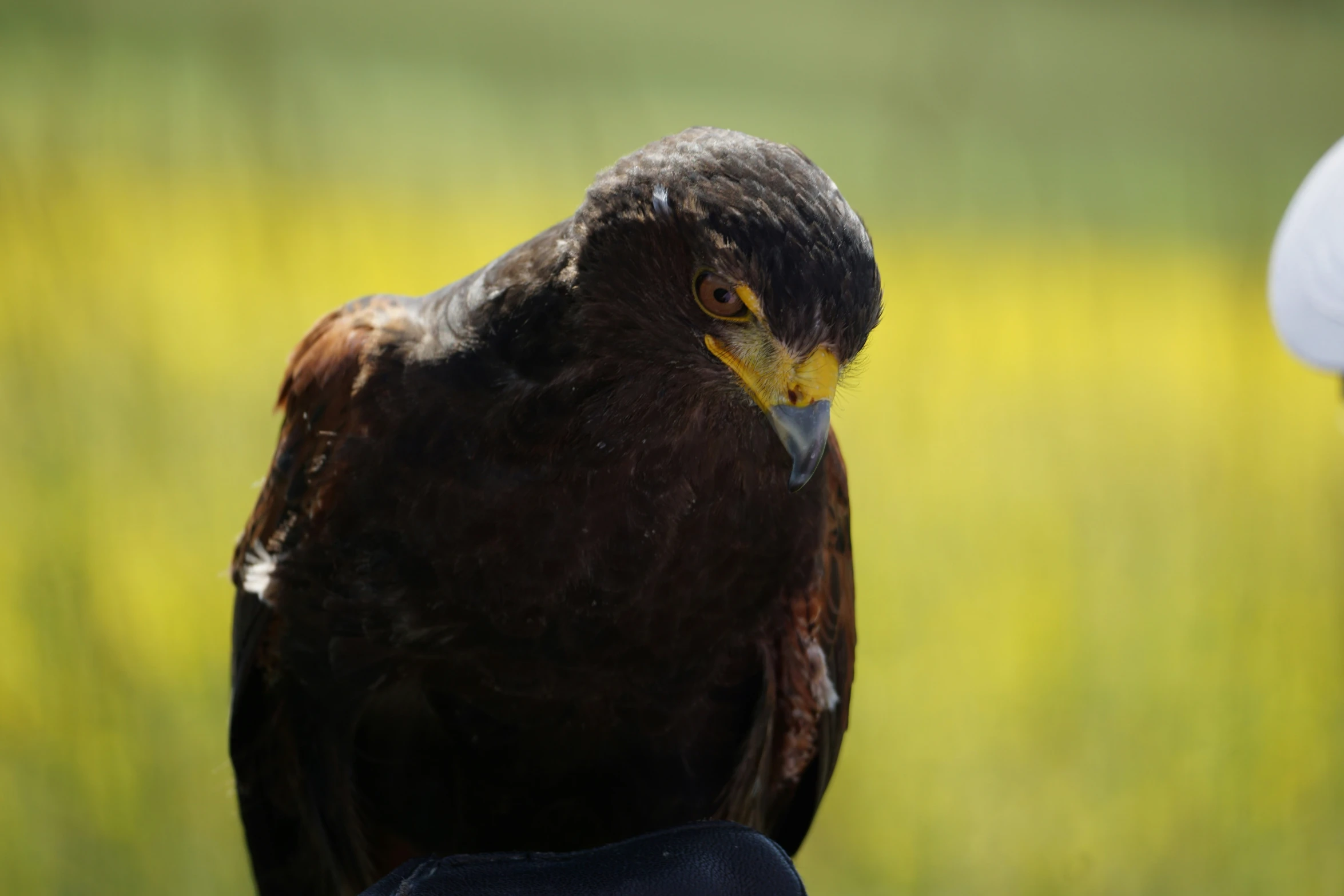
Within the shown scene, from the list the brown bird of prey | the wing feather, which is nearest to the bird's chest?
the brown bird of prey

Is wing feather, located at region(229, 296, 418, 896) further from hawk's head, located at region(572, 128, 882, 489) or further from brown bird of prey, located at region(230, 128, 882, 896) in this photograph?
hawk's head, located at region(572, 128, 882, 489)

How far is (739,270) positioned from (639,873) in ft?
2.26

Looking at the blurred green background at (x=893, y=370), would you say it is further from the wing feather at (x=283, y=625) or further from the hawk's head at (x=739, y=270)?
the hawk's head at (x=739, y=270)

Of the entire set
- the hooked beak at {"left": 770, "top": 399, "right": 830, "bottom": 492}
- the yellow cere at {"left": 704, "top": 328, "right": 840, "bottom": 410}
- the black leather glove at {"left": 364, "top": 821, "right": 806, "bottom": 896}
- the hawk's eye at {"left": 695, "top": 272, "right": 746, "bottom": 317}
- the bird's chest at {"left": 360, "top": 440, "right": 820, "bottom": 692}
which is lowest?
the black leather glove at {"left": 364, "top": 821, "right": 806, "bottom": 896}

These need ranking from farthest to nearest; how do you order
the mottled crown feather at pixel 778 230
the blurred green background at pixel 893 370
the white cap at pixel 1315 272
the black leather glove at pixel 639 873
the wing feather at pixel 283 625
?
the blurred green background at pixel 893 370, the white cap at pixel 1315 272, the wing feather at pixel 283 625, the black leather glove at pixel 639 873, the mottled crown feather at pixel 778 230

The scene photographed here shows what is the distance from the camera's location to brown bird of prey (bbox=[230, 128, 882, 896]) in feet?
3.37

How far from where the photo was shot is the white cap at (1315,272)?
1.41 metres

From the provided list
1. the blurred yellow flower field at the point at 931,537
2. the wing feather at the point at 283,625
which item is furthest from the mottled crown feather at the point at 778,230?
the blurred yellow flower field at the point at 931,537

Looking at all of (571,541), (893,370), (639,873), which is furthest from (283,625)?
(893,370)

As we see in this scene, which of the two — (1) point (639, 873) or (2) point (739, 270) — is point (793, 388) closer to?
(2) point (739, 270)

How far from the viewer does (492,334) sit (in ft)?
3.83

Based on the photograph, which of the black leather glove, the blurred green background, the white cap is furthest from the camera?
the blurred green background

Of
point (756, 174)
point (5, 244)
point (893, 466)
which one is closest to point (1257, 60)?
point (893, 466)

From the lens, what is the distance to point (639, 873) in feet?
3.83
